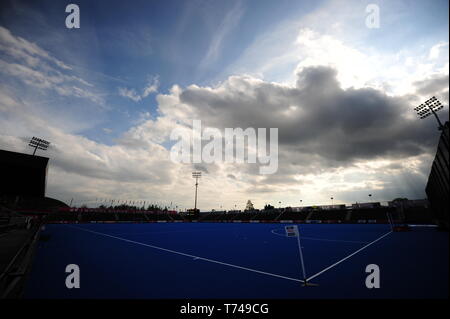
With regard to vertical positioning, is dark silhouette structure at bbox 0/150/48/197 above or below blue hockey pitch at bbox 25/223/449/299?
above

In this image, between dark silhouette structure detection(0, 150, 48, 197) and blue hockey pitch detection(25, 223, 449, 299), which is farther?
dark silhouette structure detection(0, 150, 48, 197)

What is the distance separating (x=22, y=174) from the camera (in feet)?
58.3

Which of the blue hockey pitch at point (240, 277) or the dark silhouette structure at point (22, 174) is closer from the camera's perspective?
the blue hockey pitch at point (240, 277)

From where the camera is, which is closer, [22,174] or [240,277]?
[240,277]

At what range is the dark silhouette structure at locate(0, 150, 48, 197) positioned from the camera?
15906mm

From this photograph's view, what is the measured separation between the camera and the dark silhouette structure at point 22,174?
626 inches

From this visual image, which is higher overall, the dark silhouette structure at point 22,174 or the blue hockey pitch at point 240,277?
the dark silhouette structure at point 22,174

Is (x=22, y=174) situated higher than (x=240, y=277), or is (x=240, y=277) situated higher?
(x=22, y=174)

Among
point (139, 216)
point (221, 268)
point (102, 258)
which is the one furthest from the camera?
point (139, 216)

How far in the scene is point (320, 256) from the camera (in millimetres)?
12242
